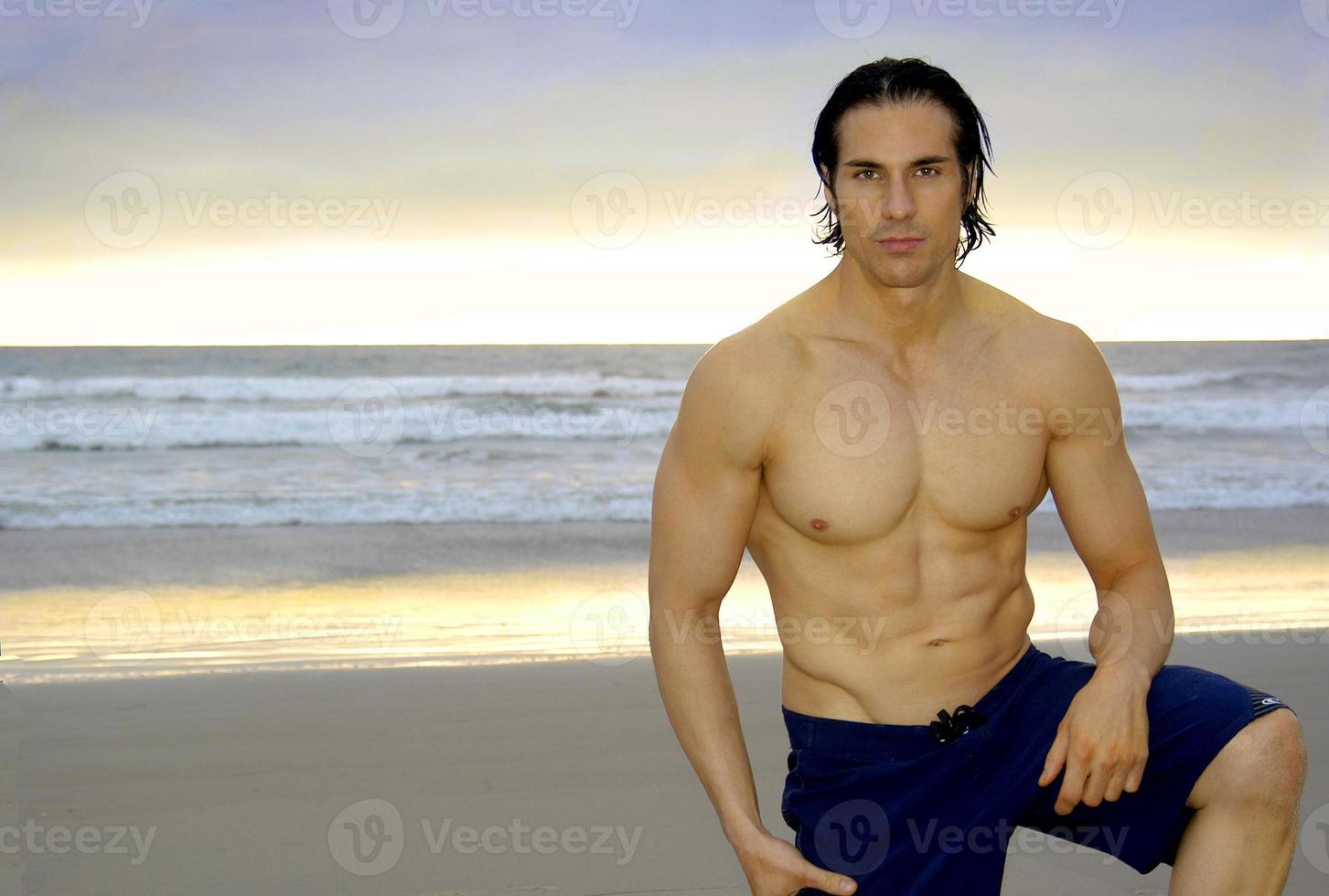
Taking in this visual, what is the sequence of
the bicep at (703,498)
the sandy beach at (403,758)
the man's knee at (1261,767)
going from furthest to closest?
the sandy beach at (403,758)
the bicep at (703,498)
the man's knee at (1261,767)

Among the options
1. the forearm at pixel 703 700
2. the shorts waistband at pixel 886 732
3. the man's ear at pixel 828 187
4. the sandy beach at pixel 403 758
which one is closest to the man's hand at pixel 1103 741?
the shorts waistband at pixel 886 732

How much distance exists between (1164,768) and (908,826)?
0.44m

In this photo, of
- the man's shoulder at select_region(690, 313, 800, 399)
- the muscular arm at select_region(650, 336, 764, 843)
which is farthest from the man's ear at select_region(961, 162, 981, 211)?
the muscular arm at select_region(650, 336, 764, 843)

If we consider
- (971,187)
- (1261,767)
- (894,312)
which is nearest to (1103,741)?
(1261,767)

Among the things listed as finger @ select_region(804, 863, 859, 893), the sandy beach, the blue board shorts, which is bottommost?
the sandy beach

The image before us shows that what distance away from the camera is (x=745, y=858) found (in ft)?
7.16

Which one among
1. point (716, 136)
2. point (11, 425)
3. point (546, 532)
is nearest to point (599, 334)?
point (716, 136)

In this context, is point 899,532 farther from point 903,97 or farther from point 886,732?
point 903,97

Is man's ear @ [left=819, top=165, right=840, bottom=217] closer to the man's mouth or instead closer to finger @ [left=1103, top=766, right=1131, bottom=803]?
the man's mouth

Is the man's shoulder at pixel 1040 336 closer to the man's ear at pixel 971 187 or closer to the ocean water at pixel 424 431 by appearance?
the man's ear at pixel 971 187

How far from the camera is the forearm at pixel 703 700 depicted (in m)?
2.27

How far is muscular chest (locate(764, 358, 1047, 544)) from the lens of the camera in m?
2.39

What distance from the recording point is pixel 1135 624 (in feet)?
7.30

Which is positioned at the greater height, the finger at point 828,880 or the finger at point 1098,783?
the finger at point 1098,783
